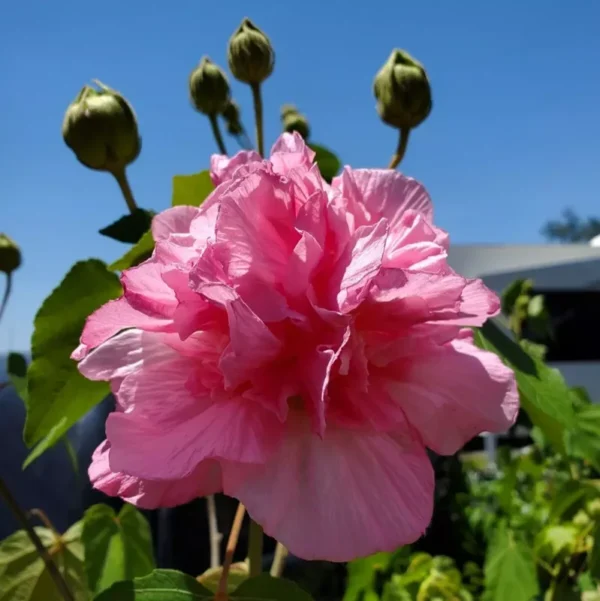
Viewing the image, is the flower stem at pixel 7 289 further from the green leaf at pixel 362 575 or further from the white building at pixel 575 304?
the white building at pixel 575 304

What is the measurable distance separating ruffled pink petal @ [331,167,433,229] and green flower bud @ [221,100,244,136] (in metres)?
0.58

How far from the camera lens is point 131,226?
0.49 metres

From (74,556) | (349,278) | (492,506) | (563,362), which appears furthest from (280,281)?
(563,362)

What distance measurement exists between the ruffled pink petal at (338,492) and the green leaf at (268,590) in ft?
0.30

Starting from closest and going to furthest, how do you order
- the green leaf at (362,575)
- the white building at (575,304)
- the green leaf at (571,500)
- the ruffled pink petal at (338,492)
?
the ruffled pink petal at (338,492), the green leaf at (571,500), the green leaf at (362,575), the white building at (575,304)

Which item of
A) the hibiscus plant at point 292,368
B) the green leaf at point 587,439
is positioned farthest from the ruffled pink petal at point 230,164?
the green leaf at point 587,439

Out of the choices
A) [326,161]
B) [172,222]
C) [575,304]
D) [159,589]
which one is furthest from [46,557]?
[575,304]

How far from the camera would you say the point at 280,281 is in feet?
1.02

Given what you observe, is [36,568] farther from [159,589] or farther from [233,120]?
[233,120]

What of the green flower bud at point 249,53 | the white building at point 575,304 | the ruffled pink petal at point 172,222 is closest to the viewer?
the ruffled pink petal at point 172,222

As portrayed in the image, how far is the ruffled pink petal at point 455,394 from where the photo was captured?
32cm

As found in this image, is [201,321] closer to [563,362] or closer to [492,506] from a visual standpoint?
[492,506]

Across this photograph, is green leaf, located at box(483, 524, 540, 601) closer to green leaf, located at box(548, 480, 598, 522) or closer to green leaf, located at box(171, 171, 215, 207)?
green leaf, located at box(548, 480, 598, 522)

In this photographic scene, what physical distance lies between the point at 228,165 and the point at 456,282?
0.14 metres
